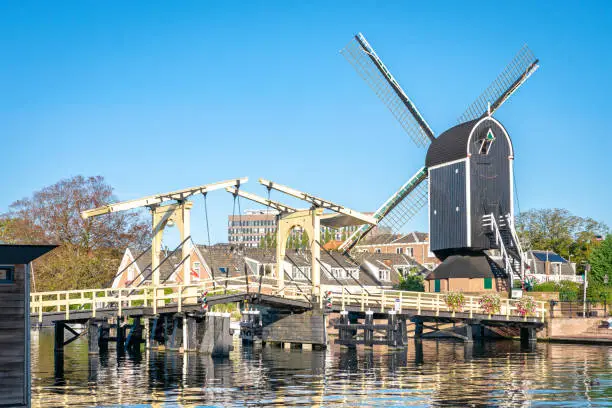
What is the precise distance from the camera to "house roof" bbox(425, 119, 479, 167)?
57688 mm

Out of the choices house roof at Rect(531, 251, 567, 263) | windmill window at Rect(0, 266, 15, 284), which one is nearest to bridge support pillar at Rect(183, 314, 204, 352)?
windmill window at Rect(0, 266, 15, 284)

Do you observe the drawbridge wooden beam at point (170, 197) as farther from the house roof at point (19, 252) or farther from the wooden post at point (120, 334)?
the house roof at point (19, 252)

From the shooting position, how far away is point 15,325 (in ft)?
59.5

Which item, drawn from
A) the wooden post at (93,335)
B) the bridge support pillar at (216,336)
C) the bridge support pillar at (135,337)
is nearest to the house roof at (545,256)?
the bridge support pillar at (135,337)

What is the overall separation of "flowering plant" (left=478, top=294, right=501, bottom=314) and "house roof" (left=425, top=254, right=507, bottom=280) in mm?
10133

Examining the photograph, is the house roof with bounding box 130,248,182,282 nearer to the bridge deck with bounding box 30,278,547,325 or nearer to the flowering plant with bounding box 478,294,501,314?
the bridge deck with bounding box 30,278,547,325

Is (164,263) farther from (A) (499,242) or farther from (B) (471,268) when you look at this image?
(A) (499,242)

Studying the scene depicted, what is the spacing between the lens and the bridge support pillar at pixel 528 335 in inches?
1934

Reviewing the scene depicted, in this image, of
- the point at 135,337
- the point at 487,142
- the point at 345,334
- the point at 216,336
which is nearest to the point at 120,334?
the point at 135,337

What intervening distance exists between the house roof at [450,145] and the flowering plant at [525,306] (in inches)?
453

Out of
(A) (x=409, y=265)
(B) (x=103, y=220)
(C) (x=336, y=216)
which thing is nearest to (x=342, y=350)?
(C) (x=336, y=216)

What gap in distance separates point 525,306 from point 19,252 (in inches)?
1462

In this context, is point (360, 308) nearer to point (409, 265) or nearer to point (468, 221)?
point (468, 221)

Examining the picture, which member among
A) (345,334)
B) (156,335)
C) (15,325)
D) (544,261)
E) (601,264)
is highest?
(544,261)
